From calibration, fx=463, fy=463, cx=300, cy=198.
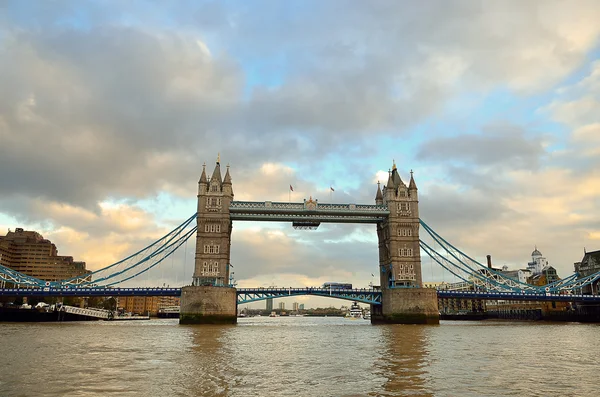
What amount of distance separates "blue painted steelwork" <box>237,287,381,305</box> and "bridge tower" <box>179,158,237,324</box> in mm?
7247

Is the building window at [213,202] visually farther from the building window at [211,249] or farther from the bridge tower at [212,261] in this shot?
the building window at [211,249]

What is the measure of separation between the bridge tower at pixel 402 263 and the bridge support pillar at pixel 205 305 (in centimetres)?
2460

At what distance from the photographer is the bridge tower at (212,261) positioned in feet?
209

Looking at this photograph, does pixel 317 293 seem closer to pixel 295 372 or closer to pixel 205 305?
pixel 205 305

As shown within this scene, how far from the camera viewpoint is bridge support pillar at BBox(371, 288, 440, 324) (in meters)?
67.8

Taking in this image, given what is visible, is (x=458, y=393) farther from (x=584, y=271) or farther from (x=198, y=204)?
(x=584, y=271)

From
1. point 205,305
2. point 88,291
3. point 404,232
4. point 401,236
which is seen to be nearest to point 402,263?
point 401,236

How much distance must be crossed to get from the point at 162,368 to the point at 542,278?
113m

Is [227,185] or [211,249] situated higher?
[227,185]

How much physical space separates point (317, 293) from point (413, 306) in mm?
15439

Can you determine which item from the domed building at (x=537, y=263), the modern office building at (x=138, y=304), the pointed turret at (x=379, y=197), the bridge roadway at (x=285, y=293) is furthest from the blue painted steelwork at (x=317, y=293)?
the modern office building at (x=138, y=304)

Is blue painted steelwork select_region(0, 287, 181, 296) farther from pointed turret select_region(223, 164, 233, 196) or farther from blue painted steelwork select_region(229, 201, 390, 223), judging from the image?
pointed turret select_region(223, 164, 233, 196)

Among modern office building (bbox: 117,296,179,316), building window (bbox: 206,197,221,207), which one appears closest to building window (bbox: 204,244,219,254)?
building window (bbox: 206,197,221,207)

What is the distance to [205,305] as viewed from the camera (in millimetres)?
63688
